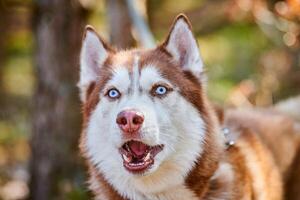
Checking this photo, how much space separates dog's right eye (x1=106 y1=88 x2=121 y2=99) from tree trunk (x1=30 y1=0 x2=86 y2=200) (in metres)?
2.59

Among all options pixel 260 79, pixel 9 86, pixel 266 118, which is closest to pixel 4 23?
pixel 9 86

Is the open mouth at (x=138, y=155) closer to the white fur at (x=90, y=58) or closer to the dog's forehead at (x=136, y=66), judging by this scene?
the dog's forehead at (x=136, y=66)

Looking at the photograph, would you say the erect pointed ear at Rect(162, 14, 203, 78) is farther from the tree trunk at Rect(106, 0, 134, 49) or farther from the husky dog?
the tree trunk at Rect(106, 0, 134, 49)

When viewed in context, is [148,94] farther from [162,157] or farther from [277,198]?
[277,198]

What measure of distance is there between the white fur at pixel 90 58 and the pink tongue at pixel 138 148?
785 millimetres

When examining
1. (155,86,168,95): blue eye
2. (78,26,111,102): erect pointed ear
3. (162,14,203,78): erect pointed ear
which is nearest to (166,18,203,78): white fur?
(162,14,203,78): erect pointed ear

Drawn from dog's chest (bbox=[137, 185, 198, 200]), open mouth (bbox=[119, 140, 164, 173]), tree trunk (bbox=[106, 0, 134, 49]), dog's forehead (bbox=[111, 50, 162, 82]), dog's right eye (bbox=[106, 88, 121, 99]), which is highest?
tree trunk (bbox=[106, 0, 134, 49])

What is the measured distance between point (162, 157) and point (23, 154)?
21.8 feet

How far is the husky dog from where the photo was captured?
4.60 m

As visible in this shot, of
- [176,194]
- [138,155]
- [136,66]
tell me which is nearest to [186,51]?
[136,66]

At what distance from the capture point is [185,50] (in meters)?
5.02

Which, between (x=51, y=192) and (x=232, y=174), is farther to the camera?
(x=51, y=192)

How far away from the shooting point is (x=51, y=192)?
24.1ft

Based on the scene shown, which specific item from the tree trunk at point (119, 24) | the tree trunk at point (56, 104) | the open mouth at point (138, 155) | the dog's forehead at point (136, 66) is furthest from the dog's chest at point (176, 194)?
the tree trunk at point (119, 24)
